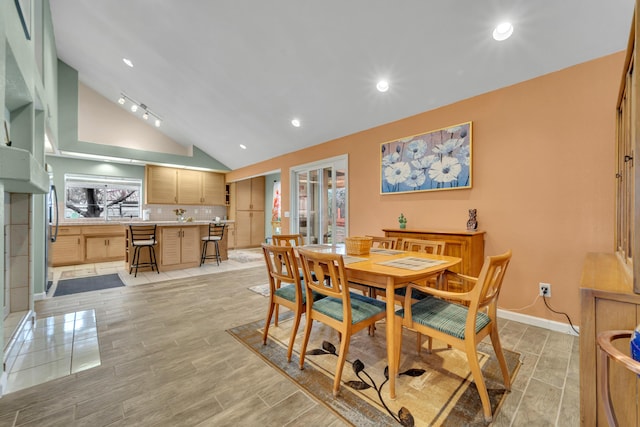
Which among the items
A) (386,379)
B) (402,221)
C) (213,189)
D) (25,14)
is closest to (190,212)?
(213,189)

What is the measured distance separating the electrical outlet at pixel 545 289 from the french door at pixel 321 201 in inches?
101

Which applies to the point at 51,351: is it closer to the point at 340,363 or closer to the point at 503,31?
the point at 340,363

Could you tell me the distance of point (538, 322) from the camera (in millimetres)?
2590

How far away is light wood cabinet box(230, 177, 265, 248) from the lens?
8148mm

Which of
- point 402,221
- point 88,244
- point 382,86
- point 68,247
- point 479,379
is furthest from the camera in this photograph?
point 88,244

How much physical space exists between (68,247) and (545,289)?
798 centimetres

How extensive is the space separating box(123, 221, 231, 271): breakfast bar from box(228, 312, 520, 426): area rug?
3.37 metres

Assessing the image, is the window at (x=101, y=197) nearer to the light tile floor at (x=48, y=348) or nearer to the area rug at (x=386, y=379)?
the light tile floor at (x=48, y=348)

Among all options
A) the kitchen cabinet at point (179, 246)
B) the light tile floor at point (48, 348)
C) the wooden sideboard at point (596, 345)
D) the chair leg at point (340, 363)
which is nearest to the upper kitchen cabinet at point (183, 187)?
the kitchen cabinet at point (179, 246)

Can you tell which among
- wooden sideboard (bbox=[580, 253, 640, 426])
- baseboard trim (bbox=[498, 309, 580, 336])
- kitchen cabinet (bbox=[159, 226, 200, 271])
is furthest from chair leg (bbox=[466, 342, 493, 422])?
kitchen cabinet (bbox=[159, 226, 200, 271])

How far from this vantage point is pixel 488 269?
1419mm

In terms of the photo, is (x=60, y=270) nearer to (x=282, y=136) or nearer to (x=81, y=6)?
(x=81, y=6)

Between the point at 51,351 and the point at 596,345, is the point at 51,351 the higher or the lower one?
the lower one

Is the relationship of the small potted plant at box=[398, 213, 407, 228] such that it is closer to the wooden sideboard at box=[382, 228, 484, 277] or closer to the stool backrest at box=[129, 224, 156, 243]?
the wooden sideboard at box=[382, 228, 484, 277]
